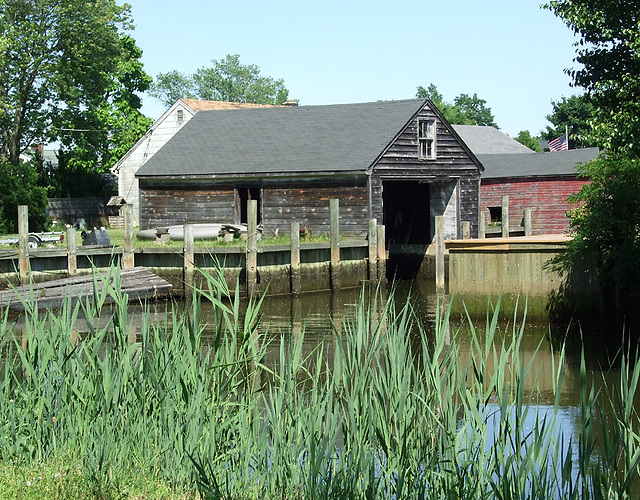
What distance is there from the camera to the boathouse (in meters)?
31.4

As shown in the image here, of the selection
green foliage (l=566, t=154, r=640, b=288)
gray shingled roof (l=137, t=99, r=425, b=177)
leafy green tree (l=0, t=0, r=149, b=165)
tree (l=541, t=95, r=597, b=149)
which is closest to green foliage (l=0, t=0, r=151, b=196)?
leafy green tree (l=0, t=0, r=149, b=165)

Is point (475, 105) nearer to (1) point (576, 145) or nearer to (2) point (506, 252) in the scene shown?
(1) point (576, 145)

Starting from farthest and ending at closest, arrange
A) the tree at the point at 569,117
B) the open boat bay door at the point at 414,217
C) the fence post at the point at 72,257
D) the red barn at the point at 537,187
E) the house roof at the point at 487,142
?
the tree at the point at 569,117 < the house roof at the point at 487,142 < the red barn at the point at 537,187 < the open boat bay door at the point at 414,217 < the fence post at the point at 72,257

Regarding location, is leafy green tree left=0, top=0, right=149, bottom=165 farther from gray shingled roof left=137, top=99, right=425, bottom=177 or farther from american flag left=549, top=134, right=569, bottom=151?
american flag left=549, top=134, right=569, bottom=151

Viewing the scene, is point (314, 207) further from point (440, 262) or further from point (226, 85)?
point (226, 85)

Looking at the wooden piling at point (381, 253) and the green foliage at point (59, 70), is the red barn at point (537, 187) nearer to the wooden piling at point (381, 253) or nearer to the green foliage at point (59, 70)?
the wooden piling at point (381, 253)

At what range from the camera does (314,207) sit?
105ft

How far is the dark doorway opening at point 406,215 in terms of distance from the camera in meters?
34.6

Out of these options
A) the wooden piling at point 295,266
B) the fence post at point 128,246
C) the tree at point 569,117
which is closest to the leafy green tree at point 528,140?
the tree at point 569,117

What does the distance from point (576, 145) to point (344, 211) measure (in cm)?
5409

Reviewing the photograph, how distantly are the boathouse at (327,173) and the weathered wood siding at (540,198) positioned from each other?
803cm

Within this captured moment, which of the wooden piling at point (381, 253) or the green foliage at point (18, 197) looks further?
the green foliage at point (18, 197)

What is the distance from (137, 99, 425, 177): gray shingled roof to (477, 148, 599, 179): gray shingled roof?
1091 cm

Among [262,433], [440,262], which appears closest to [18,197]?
[440,262]
